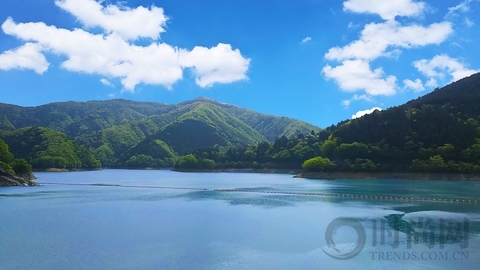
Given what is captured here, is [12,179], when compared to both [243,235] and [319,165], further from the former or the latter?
[319,165]

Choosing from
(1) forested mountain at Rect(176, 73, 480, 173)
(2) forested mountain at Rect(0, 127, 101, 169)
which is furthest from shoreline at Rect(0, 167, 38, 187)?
(2) forested mountain at Rect(0, 127, 101, 169)

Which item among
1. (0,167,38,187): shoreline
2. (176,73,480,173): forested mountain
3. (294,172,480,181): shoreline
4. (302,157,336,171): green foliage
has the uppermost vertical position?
(176,73,480,173): forested mountain

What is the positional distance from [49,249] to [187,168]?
12097 cm

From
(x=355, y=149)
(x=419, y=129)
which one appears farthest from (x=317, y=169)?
(x=419, y=129)

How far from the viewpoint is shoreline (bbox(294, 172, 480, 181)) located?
69.1 meters

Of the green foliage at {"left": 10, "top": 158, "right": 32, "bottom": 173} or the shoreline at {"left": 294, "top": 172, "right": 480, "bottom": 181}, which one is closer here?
the green foliage at {"left": 10, "top": 158, "right": 32, "bottom": 173}

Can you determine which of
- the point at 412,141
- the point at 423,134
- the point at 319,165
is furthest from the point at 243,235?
the point at 423,134

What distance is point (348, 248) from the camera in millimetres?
19766

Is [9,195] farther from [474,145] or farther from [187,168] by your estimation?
[187,168]
